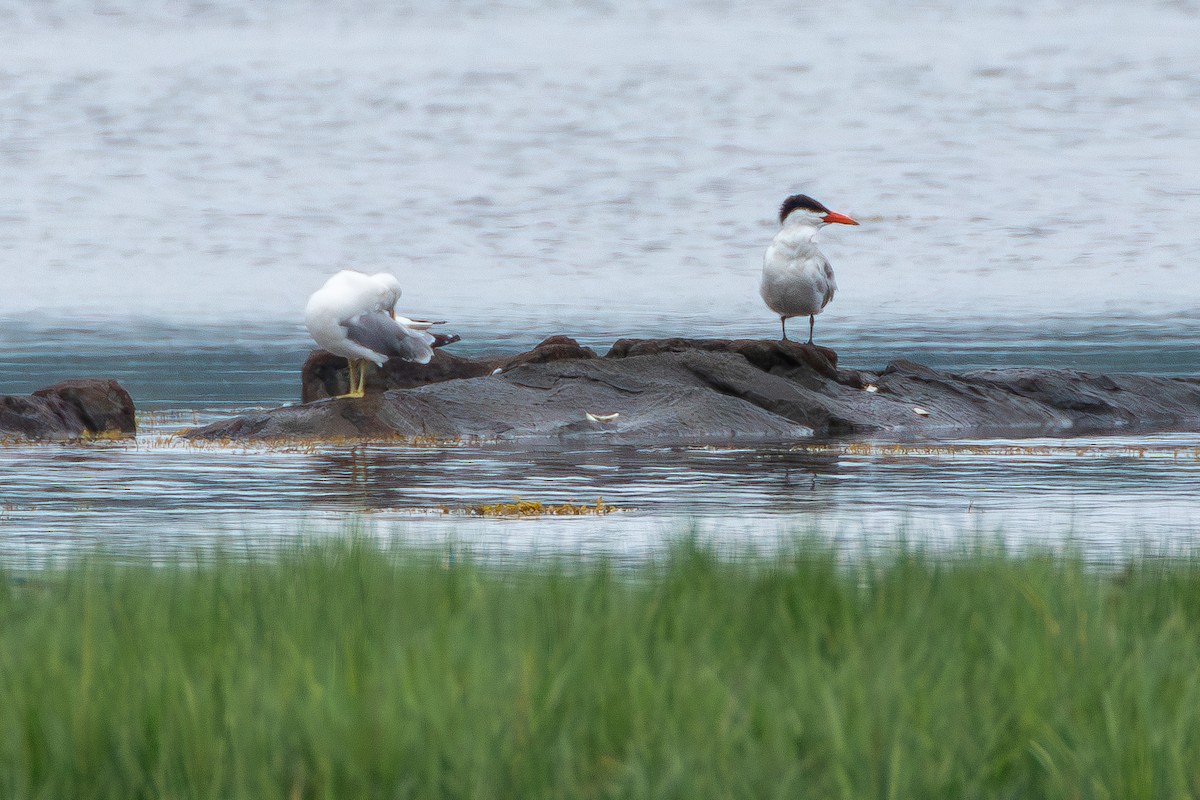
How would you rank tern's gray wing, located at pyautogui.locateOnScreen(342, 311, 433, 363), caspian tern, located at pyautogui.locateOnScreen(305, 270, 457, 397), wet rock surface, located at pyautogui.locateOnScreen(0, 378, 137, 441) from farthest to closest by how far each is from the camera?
wet rock surface, located at pyautogui.locateOnScreen(0, 378, 137, 441) → tern's gray wing, located at pyautogui.locateOnScreen(342, 311, 433, 363) → caspian tern, located at pyautogui.locateOnScreen(305, 270, 457, 397)

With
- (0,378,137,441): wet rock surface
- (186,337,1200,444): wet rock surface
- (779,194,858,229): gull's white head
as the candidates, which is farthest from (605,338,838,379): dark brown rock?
(0,378,137,441): wet rock surface

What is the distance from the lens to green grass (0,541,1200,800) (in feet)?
11.0

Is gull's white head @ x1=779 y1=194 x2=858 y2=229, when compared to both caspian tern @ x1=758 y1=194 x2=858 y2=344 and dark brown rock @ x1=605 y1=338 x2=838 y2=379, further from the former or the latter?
dark brown rock @ x1=605 y1=338 x2=838 y2=379

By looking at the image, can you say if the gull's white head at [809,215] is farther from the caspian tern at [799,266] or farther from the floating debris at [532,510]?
the floating debris at [532,510]

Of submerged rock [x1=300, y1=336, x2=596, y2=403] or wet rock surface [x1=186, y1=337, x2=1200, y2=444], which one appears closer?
wet rock surface [x1=186, y1=337, x2=1200, y2=444]

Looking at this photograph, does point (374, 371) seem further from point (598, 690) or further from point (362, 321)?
point (598, 690)

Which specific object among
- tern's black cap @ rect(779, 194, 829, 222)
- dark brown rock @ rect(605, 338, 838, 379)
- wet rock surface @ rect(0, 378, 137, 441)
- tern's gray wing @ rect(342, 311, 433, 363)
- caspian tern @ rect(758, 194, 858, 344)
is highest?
tern's black cap @ rect(779, 194, 829, 222)

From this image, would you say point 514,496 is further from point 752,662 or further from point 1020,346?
point 1020,346

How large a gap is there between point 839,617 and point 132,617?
80.8 inches

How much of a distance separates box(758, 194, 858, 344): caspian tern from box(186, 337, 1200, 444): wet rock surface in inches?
33.8

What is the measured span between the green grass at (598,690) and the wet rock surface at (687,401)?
12.4 meters

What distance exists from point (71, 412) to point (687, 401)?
723cm

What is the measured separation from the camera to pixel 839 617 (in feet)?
16.4

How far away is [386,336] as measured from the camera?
18.9m
